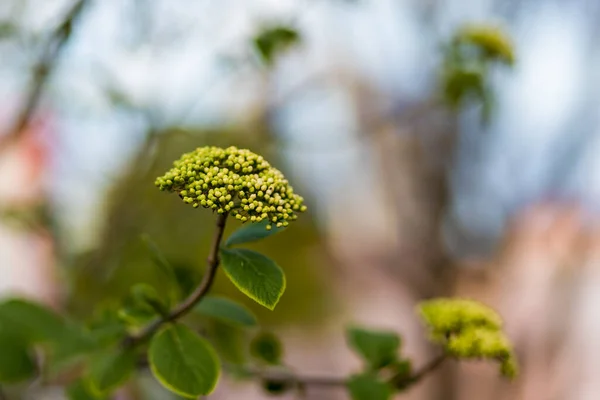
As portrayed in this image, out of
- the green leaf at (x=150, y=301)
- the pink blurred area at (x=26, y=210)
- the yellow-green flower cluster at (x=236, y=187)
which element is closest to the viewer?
the yellow-green flower cluster at (x=236, y=187)

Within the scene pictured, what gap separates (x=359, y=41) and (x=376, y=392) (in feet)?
5.65

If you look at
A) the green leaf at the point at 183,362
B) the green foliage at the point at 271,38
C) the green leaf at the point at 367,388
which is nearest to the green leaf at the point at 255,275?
the green leaf at the point at 183,362

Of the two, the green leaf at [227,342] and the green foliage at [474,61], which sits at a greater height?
the green foliage at [474,61]

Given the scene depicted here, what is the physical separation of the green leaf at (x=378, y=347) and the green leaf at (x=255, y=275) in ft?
0.95

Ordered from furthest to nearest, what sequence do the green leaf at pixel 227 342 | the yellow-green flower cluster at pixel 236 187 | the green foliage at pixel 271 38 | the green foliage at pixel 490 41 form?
the green foliage at pixel 490 41 → the green foliage at pixel 271 38 → the green leaf at pixel 227 342 → the yellow-green flower cluster at pixel 236 187

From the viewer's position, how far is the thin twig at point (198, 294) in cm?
44

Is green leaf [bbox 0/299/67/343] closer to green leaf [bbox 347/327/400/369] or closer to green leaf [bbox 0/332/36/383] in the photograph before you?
green leaf [bbox 0/332/36/383]

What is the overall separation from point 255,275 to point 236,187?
68 mm

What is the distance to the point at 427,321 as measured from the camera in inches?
25.2

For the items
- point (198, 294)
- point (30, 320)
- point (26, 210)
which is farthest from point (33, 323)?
point (26, 210)

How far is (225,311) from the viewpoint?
57cm

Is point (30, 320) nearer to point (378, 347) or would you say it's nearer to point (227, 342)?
point (227, 342)

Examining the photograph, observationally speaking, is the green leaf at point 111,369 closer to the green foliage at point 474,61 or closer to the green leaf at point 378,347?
the green leaf at point 378,347

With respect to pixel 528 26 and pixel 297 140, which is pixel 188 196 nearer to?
pixel 297 140
